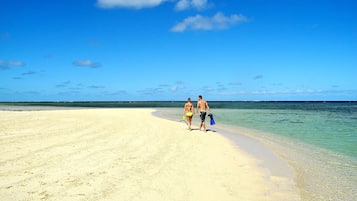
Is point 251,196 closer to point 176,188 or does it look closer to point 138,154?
point 176,188

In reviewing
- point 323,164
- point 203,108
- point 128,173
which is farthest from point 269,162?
point 203,108

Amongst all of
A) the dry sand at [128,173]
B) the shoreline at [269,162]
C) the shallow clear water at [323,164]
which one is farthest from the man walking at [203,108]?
the dry sand at [128,173]

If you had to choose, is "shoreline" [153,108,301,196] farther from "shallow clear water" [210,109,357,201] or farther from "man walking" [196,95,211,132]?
"man walking" [196,95,211,132]

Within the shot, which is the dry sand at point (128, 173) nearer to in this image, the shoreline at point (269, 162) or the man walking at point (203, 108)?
the shoreline at point (269, 162)

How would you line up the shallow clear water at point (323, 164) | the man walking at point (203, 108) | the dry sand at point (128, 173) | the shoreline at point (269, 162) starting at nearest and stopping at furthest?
the dry sand at point (128, 173) → the shallow clear water at point (323, 164) → the shoreline at point (269, 162) → the man walking at point (203, 108)

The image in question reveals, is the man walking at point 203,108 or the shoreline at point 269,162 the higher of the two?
the man walking at point 203,108

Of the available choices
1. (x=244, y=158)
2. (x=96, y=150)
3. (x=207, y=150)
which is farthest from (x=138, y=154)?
(x=244, y=158)

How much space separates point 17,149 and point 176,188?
268 inches

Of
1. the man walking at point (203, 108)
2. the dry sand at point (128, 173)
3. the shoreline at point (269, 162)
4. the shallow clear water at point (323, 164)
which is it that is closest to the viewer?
the dry sand at point (128, 173)

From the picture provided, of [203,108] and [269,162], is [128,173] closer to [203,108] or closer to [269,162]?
[269,162]

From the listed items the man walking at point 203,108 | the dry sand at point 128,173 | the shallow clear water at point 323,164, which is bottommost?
the shallow clear water at point 323,164

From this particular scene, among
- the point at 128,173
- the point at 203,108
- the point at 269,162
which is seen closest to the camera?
the point at 128,173

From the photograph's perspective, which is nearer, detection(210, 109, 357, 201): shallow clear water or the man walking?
detection(210, 109, 357, 201): shallow clear water

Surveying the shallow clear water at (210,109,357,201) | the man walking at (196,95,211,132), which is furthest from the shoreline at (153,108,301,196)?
the man walking at (196,95,211,132)
